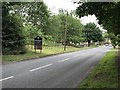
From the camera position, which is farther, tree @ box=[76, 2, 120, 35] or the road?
tree @ box=[76, 2, 120, 35]

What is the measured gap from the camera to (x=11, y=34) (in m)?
36.3

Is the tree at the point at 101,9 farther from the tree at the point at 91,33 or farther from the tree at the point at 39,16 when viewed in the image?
the tree at the point at 91,33

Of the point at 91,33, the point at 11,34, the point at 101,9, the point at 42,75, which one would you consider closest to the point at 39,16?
the point at 11,34

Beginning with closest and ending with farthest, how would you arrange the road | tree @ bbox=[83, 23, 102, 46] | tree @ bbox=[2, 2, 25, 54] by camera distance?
1. the road
2. tree @ bbox=[2, 2, 25, 54]
3. tree @ bbox=[83, 23, 102, 46]

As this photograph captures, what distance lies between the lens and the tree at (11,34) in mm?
35244

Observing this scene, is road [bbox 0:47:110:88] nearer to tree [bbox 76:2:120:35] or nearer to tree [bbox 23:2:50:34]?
tree [bbox 76:2:120:35]

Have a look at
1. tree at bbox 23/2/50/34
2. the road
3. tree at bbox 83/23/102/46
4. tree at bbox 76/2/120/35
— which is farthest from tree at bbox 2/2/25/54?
tree at bbox 83/23/102/46

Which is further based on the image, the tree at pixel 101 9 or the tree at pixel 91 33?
the tree at pixel 91 33

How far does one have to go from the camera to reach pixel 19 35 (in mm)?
37469

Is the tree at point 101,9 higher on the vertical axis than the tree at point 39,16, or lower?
lower

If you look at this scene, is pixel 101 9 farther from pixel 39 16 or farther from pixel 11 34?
pixel 39 16

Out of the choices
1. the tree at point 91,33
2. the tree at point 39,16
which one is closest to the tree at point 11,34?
the tree at point 39,16

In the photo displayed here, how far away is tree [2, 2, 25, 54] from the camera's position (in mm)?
35244

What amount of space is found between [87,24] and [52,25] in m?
59.9
